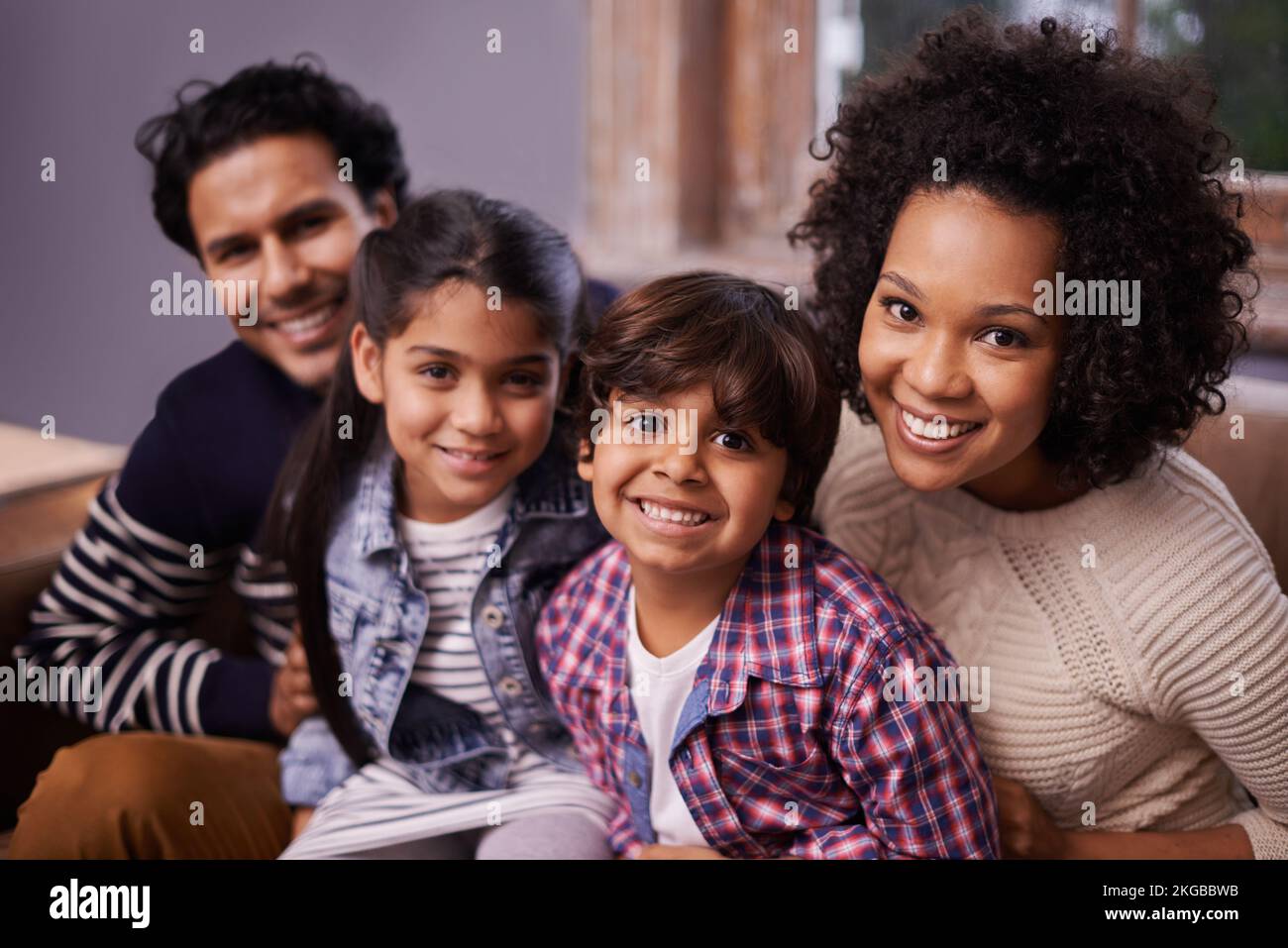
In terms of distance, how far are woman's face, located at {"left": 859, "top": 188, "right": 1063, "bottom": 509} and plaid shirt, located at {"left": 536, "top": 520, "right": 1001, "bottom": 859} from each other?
5.0 inches

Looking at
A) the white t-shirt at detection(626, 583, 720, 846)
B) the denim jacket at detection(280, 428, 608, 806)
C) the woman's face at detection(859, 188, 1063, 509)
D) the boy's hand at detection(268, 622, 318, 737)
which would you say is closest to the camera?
the woman's face at detection(859, 188, 1063, 509)

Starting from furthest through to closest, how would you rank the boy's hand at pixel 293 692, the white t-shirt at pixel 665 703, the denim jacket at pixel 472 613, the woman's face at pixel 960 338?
1. the boy's hand at pixel 293 692
2. the denim jacket at pixel 472 613
3. the white t-shirt at pixel 665 703
4. the woman's face at pixel 960 338

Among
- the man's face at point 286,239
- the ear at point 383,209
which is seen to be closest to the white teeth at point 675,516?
the man's face at point 286,239

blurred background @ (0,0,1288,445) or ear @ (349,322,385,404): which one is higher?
blurred background @ (0,0,1288,445)

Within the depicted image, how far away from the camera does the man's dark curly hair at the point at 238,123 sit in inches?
49.4

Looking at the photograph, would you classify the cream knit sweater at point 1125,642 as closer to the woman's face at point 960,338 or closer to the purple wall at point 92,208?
the woman's face at point 960,338

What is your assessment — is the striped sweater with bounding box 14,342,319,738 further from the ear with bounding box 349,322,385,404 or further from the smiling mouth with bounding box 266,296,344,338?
the ear with bounding box 349,322,385,404

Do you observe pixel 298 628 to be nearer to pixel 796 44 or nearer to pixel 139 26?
pixel 139 26

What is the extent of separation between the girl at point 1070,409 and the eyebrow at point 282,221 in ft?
1.71

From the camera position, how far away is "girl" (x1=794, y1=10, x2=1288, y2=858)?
3.23 feet

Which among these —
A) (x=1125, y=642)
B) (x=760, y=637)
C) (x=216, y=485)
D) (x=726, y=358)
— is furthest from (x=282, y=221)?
(x=1125, y=642)

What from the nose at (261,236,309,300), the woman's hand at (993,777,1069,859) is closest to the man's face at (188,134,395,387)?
the nose at (261,236,309,300)

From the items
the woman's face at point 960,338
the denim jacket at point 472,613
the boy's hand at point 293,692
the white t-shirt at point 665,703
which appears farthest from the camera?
the boy's hand at point 293,692
